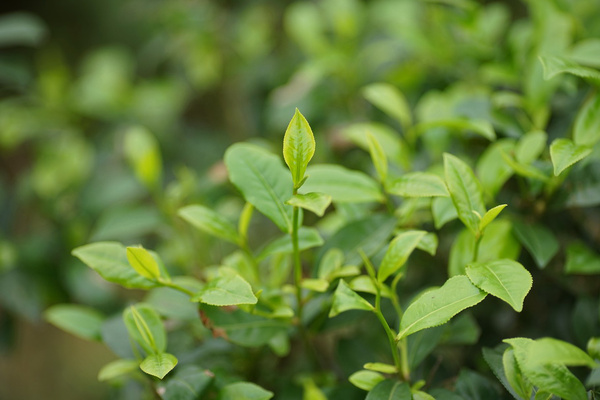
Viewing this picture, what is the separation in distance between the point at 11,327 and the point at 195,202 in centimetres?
57

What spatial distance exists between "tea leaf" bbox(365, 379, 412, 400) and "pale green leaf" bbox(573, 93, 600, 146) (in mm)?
375

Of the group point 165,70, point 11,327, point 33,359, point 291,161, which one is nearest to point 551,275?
point 291,161

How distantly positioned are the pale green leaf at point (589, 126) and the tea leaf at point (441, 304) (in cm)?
26

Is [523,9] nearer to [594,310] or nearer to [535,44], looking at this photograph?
[535,44]

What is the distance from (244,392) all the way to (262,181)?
9.8 inches

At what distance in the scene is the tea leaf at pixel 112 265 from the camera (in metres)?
0.60

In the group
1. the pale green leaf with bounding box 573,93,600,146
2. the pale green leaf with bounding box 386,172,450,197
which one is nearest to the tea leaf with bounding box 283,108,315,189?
the pale green leaf with bounding box 386,172,450,197

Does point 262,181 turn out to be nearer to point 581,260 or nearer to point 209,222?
point 209,222

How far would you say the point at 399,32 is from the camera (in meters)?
1.01

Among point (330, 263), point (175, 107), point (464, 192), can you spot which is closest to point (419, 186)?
point (464, 192)

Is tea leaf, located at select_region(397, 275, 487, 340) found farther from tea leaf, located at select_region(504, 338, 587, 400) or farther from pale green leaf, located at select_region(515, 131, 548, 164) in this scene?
pale green leaf, located at select_region(515, 131, 548, 164)

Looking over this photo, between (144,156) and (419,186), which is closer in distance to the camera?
(419,186)

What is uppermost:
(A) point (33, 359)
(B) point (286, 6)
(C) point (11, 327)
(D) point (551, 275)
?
(B) point (286, 6)

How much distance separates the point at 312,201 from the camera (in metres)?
0.52
